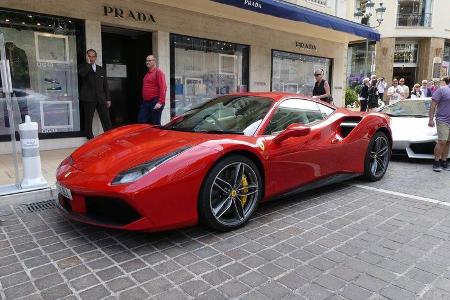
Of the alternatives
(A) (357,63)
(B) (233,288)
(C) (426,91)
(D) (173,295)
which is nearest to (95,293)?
(D) (173,295)

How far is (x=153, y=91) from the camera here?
22.7ft

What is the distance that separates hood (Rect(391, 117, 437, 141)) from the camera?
6591mm

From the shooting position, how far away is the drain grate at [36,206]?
3957 mm

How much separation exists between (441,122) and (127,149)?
504cm

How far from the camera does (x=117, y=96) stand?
8812 mm

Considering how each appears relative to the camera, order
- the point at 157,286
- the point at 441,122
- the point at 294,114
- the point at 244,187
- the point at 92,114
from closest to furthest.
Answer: the point at 157,286, the point at 244,187, the point at 294,114, the point at 441,122, the point at 92,114

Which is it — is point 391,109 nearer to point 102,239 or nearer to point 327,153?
point 327,153

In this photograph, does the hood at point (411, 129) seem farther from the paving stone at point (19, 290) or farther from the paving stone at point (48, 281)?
the paving stone at point (19, 290)

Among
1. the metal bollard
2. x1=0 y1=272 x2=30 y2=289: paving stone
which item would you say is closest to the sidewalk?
the metal bollard

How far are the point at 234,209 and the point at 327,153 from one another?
149 cm

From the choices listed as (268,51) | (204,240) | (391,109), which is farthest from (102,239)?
(268,51)

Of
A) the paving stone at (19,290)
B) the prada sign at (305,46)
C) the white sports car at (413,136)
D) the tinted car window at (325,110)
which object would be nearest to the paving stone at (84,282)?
the paving stone at (19,290)

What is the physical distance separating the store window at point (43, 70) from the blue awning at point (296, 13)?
3049 millimetres

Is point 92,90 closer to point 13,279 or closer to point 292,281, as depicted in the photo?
point 13,279
